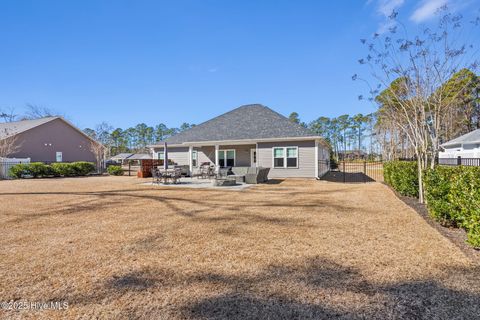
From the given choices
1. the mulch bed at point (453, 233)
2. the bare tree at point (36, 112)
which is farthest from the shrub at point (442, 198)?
the bare tree at point (36, 112)

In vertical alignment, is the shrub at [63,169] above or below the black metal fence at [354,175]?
above

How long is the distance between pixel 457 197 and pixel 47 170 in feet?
79.1

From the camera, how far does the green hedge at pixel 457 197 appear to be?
3795mm

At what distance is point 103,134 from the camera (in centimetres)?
5412

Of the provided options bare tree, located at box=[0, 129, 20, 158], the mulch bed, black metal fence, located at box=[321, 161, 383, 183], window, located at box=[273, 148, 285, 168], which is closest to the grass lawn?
the mulch bed

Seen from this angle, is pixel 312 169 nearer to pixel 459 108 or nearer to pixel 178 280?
pixel 178 280

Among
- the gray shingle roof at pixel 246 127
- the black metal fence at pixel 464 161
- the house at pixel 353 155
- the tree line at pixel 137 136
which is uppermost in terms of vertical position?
the tree line at pixel 137 136

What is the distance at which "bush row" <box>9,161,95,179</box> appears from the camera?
18.7 metres

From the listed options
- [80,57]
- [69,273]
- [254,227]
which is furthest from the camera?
[80,57]

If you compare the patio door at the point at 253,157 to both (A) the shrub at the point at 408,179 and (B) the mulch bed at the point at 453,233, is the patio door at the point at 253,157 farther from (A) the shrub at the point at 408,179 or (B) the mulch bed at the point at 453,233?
(B) the mulch bed at the point at 453,233

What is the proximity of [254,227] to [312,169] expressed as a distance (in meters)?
11.9

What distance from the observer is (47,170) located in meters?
19.6

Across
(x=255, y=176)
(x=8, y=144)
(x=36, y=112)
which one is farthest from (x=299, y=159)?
(x=36, y=112)

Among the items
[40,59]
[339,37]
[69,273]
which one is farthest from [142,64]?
[69,273]
